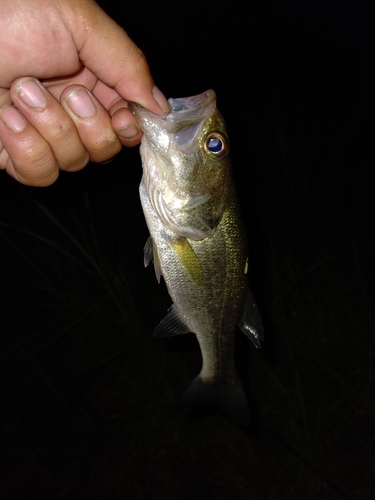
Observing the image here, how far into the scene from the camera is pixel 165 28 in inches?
396

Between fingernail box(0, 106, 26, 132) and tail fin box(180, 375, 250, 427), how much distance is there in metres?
1.49

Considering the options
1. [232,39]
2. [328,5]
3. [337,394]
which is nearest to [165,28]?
[232,39]

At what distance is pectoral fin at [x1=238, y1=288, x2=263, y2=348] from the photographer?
198 cm

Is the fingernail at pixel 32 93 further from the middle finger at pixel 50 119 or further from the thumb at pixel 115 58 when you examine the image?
the thumb at pixel 115 58

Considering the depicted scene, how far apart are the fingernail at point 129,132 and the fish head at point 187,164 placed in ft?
0.37

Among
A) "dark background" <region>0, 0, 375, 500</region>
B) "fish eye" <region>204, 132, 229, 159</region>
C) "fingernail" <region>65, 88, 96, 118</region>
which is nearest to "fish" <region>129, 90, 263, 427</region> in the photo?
"fish eye" <region>204, 132, 229, 159</region>

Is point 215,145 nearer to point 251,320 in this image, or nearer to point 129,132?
point 129,132

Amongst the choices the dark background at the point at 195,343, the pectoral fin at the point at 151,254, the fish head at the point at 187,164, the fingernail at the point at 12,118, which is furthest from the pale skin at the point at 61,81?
the dark background at the point at 195,343

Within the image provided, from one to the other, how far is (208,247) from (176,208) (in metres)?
0.23

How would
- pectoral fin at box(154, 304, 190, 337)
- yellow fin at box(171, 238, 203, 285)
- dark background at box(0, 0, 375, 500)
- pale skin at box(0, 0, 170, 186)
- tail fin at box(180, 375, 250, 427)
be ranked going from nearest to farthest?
pale skin at box(0, 0, 170, 186), yellow fin at box(171, 238, 203, 285), pectoral fin at box(154, 304, 190, 337), tail fin at box(180, 375, 250, 427), dark background at box(0, 0, 375, 500)

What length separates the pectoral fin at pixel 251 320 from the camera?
1.98 m

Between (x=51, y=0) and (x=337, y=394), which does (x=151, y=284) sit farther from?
(x=51, y=0)

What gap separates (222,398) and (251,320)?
1.74 ft

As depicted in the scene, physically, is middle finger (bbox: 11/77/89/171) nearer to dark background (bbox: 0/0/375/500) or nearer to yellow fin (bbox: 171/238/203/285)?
yellow fin (bbox: 171/238/203/285)
